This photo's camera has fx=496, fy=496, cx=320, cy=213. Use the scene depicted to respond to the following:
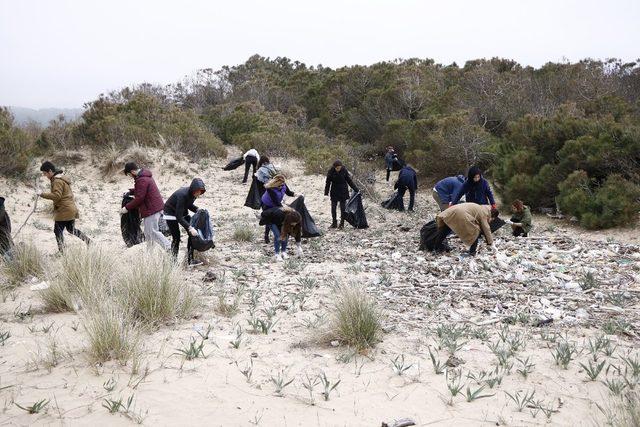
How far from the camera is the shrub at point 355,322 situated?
437 centimetres

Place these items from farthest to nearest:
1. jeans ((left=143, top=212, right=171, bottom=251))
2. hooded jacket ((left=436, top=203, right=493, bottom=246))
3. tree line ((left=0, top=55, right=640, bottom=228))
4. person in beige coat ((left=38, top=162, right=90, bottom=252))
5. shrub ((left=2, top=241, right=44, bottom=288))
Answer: tree line ((left=0, top=55, right=640, bottom=228)) → hooded jacket ((left=436, top=203, right=493, bottom=246)) → person in beige coat ((left=38, top=162, right=90, bottom=252)) → jeans ((left=143, top=212, right=171, bottom=251)) → shrub ((left=2, top=241, right=44, bottom=288))

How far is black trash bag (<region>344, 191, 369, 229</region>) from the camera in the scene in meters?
10.9

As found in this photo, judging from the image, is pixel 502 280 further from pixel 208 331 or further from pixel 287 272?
pixel 208 331

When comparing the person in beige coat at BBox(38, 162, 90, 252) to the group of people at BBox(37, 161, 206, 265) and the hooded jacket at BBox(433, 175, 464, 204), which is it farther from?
the hooded jacket at BBox(433, 175, 464, 204)

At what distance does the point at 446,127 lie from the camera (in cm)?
1767

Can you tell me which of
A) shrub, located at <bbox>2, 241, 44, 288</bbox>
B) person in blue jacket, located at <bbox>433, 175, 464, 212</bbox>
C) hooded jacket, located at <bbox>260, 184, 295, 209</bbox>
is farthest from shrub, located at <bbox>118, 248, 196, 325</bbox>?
person in blue jacket, located at <bbox>433, 175, 464, 212</bbox>

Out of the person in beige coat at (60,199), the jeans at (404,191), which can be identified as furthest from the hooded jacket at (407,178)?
the person in beige coat at (60,199)

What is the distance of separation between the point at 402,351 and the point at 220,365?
5.11 ft

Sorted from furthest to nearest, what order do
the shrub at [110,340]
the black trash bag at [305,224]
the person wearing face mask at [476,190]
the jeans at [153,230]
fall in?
the black trash bag at [305,224], the person wearing face mask at [476,190], the jeans at [153,230], the shrub at [110,340]

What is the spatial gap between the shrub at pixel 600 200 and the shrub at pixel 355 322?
28.9ft

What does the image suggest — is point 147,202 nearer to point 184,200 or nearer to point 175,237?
point 184,200

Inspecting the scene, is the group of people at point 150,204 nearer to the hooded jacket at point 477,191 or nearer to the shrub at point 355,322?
the shrub at point 355,322

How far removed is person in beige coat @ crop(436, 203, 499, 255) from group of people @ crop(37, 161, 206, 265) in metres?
3.64

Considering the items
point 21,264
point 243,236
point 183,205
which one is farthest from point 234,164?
point 21,264
